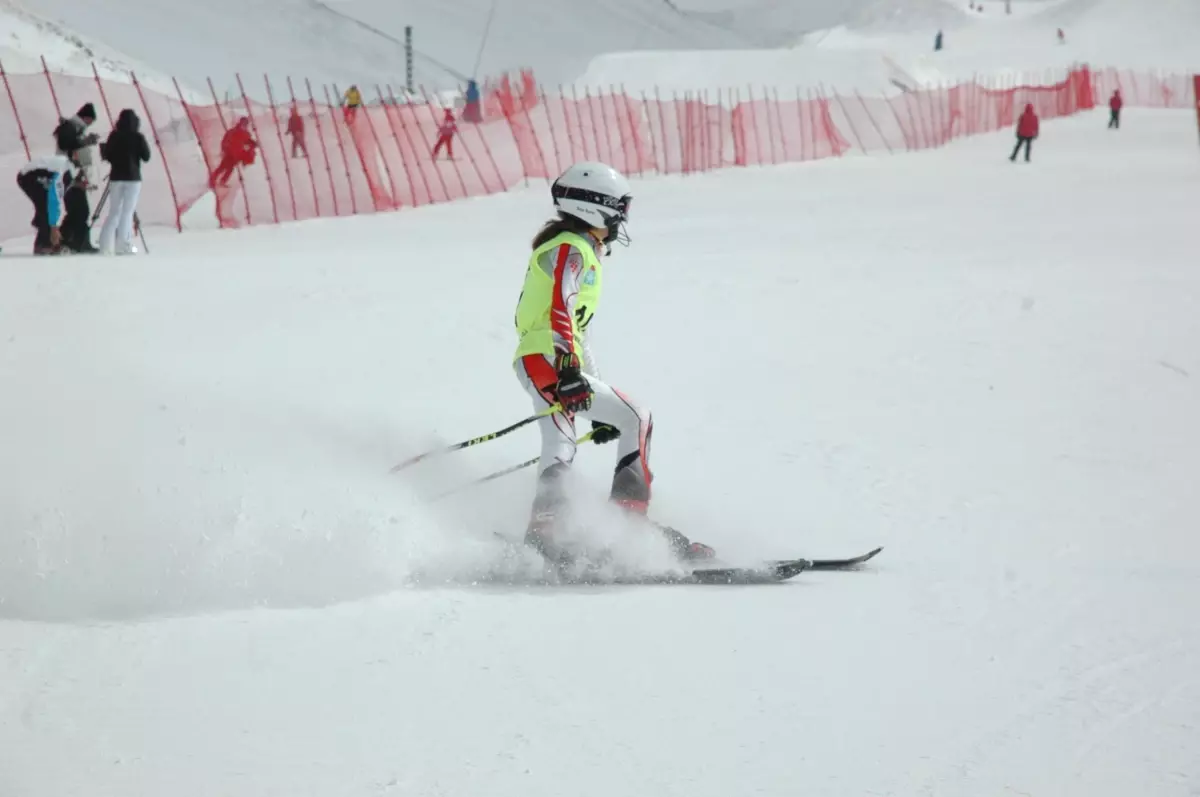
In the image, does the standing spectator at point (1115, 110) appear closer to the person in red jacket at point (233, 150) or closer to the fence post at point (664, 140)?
the fence post at point (664, 140)

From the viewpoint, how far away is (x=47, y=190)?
15.1 metres

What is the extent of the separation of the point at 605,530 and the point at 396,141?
1735 centimetres

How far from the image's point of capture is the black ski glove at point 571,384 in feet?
18.9

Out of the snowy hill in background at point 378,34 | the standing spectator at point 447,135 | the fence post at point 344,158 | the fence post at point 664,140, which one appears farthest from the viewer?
the snowy hill in background at point 378,34

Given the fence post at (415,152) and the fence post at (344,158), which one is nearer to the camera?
the fence post at (344,158)

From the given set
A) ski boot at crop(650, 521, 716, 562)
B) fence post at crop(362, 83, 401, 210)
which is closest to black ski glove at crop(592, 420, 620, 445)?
ski boot at crop(650, 521, 716, 562)

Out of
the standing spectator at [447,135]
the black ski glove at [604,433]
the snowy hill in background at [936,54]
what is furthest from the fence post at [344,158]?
the snowy hill in background at [936,54]

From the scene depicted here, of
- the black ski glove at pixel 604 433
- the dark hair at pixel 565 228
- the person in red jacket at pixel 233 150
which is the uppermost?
the dark hair at pixel 565 228

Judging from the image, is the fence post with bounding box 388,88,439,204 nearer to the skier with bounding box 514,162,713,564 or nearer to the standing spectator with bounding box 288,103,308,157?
the standing spectator with bounding box 288,103,308,157

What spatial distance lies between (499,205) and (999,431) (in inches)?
528

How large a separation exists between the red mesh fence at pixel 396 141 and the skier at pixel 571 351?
1296 cm

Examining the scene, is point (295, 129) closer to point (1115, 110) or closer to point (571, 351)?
point (571, 351)

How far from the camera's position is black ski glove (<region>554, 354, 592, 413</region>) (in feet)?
18.9

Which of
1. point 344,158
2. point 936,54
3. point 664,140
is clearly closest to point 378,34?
point 936,54
